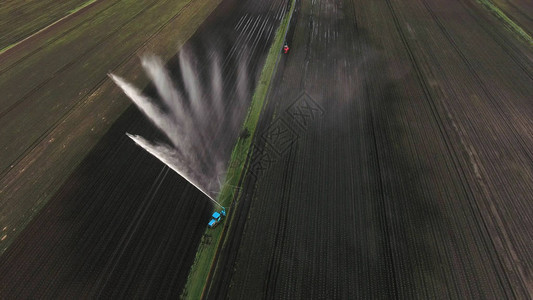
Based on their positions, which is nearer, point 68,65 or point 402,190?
point 402,190

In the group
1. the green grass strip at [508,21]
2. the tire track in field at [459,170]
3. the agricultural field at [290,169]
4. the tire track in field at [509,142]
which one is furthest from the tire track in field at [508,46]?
the tire track in field at [459,170]

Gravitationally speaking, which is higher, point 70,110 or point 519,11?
point 519,11

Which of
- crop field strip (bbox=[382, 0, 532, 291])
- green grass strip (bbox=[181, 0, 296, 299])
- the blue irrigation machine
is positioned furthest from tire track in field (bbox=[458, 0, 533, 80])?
the blue irrigation machine

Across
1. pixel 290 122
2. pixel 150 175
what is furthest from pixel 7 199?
pixel 290 122

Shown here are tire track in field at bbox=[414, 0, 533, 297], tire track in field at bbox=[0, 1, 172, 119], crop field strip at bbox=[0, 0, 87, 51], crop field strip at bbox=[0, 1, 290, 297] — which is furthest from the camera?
crop field strip at bbox=[0, 0, 87, 51]

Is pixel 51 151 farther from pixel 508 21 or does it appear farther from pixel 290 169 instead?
pixel 508 21

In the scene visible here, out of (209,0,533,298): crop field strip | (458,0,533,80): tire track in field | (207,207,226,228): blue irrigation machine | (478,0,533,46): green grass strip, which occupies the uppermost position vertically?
(478,0,533,46): green grass strip

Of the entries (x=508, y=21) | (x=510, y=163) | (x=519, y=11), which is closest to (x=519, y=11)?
(x=519, y=11)

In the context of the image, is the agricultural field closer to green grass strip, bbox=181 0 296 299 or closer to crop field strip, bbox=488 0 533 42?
green grass strip, bbox=181 0 296 299
